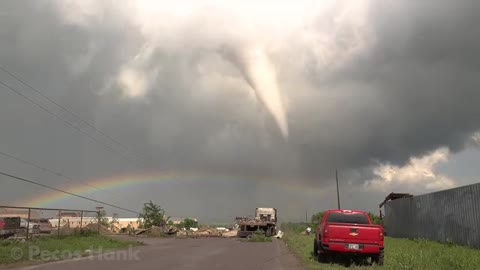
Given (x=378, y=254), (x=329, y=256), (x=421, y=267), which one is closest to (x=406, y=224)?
(x=329, y=256)

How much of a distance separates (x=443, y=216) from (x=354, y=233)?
12815 mm

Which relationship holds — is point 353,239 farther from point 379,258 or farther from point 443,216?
point 443,216

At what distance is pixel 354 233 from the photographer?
15555 mm

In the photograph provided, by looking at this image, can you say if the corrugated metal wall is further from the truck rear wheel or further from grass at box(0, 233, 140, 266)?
grass at box(0, 233, 140, 266)

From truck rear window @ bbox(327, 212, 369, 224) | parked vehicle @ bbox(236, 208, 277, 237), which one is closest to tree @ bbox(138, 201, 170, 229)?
parked vehicle @ bbox(236, 208, 277, 237)

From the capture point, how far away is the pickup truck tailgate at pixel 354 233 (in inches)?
604

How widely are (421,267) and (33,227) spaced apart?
2597 cm

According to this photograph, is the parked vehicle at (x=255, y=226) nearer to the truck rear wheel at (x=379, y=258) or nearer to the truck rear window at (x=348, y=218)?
the truck rear window at (x=348, y=218)

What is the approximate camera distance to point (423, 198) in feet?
98.3

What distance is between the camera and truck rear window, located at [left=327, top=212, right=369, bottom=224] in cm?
1639

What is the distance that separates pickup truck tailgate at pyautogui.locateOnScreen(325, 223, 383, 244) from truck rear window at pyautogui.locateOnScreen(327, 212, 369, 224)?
0.73 m

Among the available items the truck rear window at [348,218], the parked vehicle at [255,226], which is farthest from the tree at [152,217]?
the truck rear window at [348,218]

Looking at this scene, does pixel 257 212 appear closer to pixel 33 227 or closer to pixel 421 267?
pixel 33 227

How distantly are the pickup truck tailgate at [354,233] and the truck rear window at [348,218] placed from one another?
2.39 ft
